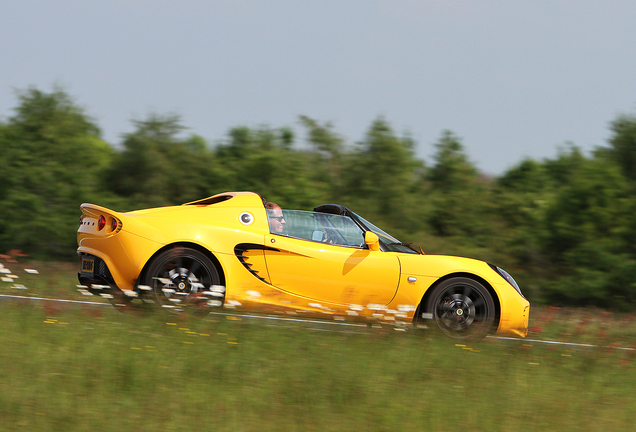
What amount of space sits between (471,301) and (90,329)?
3447 mm

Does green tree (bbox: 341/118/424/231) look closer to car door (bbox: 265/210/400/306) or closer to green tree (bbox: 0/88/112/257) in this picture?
green tree (bbox: 0/88/112/257)

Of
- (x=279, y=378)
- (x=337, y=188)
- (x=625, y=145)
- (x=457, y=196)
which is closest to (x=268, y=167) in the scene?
(x=337, y=188)

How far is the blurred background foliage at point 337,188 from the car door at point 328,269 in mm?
10007

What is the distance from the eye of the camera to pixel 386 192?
18.2 m

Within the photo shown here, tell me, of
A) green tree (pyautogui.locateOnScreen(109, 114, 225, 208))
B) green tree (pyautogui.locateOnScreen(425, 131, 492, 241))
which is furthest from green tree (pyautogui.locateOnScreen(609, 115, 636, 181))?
green tree (pyautogui.locateOnScreen(109, 114, 225, 208))

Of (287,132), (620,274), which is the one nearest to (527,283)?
(620,274)

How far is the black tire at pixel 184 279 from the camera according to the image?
5.52m

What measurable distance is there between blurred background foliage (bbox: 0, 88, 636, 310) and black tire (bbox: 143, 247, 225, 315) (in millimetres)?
11132

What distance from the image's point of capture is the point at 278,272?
569 cm

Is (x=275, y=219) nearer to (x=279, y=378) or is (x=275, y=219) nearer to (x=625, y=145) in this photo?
(x=279, y=378)

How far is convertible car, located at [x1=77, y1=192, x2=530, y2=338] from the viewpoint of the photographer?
5574mm

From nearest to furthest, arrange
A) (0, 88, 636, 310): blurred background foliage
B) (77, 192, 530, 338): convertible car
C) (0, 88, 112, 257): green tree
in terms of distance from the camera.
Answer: (77, 192, 530, 338): convertible car
(0, 88, 636, 310): blurred background foliage
(0, 88, 112, 257): green tree

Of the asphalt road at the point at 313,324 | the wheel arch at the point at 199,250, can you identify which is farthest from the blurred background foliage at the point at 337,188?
the wheel arch at the point at 199,250

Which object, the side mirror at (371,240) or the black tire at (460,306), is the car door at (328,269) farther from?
the black tire at (460,306)
